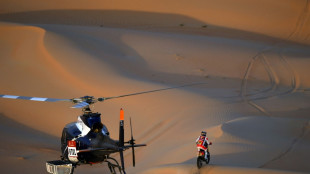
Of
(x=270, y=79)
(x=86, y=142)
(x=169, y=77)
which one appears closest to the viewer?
(x=86, y=142)

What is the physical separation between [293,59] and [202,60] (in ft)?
18.4

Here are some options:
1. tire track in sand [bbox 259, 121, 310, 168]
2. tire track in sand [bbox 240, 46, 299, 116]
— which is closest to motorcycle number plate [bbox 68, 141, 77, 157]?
tire track in sand [bbox 259, 121, 310, 168]

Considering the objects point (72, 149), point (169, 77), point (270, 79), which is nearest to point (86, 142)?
point (72, 149)

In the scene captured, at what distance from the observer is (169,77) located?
22172 millimetres

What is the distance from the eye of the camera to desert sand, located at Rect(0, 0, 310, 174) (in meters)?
Answer: 13.2

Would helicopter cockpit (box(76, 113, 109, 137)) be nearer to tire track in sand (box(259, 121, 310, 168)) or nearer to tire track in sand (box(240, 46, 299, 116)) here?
tire track in sand (box(259, 121, 310, 168))

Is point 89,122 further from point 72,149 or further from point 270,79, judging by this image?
point 270,79

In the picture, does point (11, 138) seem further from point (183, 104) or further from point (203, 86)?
point (203, 86)

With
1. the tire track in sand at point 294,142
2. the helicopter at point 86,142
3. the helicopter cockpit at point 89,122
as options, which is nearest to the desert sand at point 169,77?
the tire track in sand at point 294,142

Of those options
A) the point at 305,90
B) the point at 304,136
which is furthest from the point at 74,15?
the point at 304,136

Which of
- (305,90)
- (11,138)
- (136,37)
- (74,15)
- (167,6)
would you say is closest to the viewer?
(11,138)

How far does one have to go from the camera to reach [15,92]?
18.3 m

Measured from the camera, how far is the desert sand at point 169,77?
43.3 ft

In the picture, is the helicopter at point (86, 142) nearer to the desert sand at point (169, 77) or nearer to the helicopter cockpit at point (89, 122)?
the helicopter cockpit at point (89, 122)
